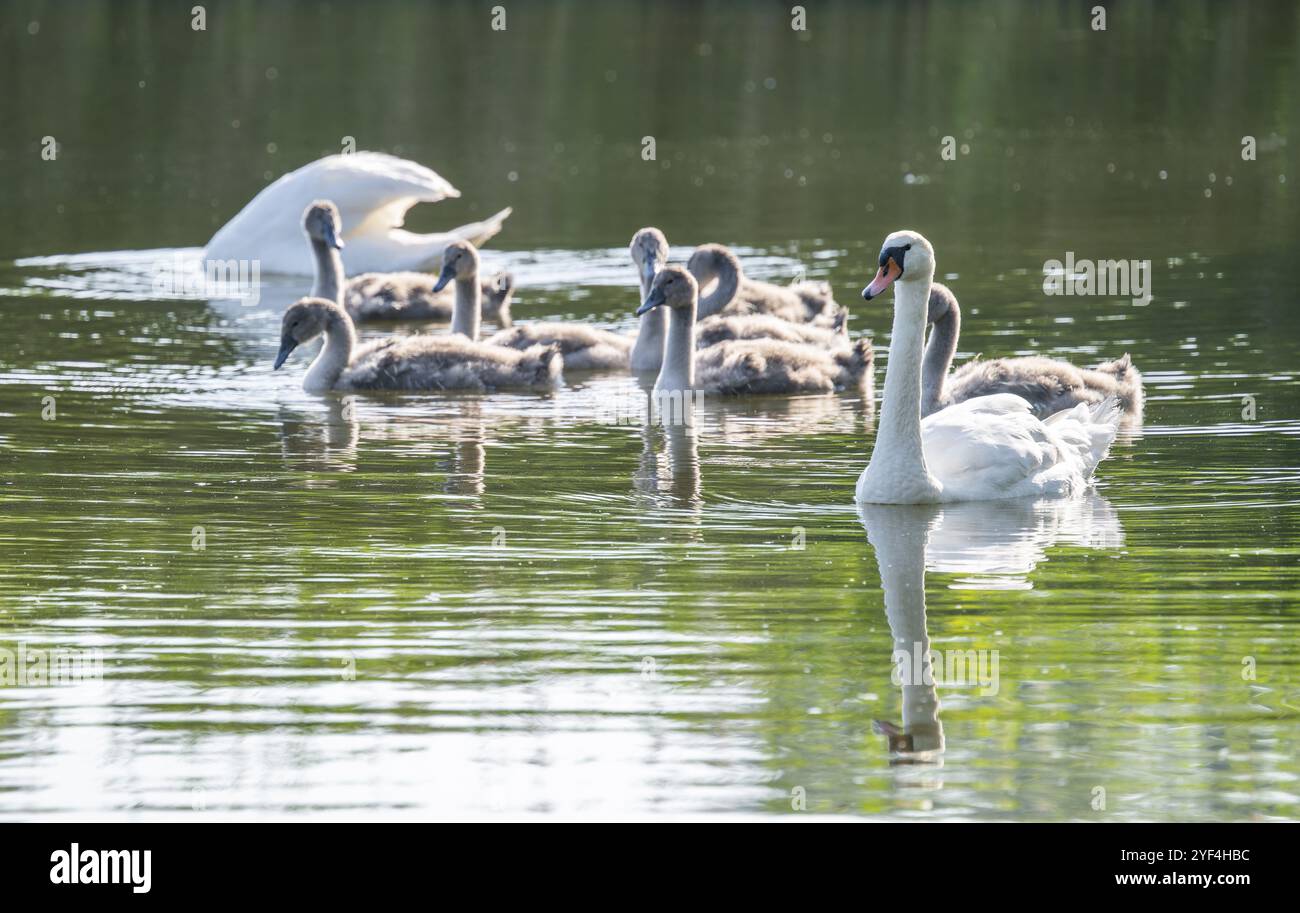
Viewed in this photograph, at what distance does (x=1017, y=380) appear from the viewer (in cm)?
1323

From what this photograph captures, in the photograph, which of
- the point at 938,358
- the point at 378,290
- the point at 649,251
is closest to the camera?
the point at 938,358

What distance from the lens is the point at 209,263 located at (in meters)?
20.8

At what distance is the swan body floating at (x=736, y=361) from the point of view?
567 inches

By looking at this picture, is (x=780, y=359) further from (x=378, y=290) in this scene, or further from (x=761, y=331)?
(x=378, y=290)

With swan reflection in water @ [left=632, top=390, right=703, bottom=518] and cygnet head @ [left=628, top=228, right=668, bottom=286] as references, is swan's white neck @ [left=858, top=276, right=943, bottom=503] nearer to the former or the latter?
swan reflection in water @ [left=632, top=390, right=703, bottom=518]

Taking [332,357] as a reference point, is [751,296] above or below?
above

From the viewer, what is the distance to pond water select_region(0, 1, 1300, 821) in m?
6.72

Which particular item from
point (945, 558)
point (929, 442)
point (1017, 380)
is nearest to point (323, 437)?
point (929, 442)

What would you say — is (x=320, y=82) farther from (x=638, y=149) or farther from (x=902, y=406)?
(x=902, y=406)

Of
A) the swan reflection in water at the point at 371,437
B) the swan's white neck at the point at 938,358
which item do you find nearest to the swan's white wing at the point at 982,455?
the swan reflection in water at the point at 371,437

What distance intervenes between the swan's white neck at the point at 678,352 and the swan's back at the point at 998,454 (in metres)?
3.39

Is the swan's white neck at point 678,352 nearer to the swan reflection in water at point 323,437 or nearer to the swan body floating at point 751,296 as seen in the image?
the swan reflection in water at point 323,437

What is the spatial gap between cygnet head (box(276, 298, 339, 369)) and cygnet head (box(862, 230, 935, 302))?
571 cm

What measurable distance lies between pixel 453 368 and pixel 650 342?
5.49 ft
